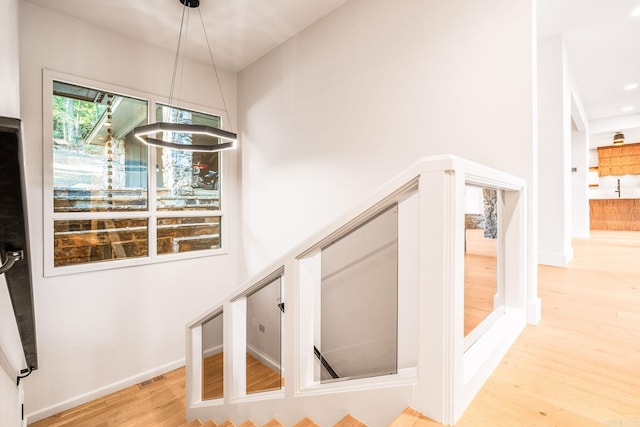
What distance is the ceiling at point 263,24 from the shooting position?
2.80 m

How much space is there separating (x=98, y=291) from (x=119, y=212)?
2.90ft

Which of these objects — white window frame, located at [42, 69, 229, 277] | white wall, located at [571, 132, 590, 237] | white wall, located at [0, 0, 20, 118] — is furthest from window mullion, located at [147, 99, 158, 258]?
white wall, located at [571, 132, 590, 237]

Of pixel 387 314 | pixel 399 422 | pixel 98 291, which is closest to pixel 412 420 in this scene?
pixel 399 422

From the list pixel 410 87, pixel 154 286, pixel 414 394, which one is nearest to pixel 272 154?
pixel 410 87

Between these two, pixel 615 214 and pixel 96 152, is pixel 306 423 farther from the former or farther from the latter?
pixel 615 214

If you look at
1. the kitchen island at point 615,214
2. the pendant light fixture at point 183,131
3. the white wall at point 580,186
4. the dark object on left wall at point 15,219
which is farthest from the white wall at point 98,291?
the kitchen island at point 615,214

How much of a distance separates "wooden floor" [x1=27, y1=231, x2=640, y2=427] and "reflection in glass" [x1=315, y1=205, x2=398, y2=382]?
1.96 ft

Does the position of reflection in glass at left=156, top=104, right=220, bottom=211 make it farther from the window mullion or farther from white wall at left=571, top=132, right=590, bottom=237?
white wall at left=571, top=132, right=590, bottom=237

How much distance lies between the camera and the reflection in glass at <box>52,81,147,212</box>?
9.76ft

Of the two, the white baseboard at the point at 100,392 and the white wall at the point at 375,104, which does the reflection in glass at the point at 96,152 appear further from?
the white baseboard at the point at 100,392

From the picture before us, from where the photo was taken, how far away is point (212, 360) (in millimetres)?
2869

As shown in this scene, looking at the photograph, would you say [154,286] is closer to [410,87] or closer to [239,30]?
[239,30]

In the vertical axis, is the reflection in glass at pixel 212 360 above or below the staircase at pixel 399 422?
below

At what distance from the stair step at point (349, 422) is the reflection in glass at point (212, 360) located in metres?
1.65
